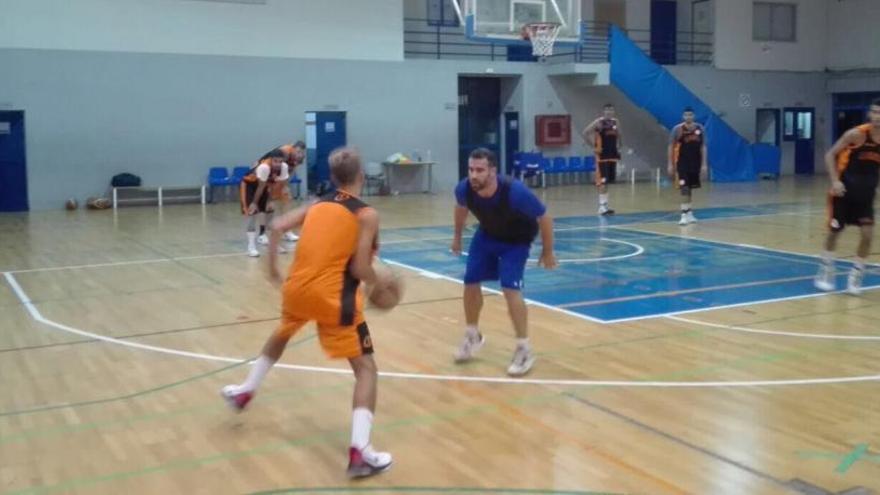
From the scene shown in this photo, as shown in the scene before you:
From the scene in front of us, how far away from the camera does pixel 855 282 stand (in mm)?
9469

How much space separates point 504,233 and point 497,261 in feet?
0.92

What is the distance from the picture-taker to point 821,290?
9.51 m

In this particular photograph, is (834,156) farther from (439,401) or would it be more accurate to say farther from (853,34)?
(853,34)

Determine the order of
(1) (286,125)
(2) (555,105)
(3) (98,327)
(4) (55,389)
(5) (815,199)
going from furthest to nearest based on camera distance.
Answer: (2) (555,105)
(1) (286,125)
(5) (815,199)
(3) (98,327)
(4) (55,389)

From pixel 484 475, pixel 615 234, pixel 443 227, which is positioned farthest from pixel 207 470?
pixel 443 227

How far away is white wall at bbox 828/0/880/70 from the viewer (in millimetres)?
29984

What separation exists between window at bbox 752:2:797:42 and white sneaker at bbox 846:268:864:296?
894 inches

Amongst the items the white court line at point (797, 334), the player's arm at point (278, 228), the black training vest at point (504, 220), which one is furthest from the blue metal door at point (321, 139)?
the player's arm at point (278, 228)

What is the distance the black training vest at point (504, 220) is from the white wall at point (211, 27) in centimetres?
1738

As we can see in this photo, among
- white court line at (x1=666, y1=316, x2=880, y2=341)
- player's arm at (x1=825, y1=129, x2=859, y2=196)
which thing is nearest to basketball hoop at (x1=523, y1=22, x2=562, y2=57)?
player's arm at (x1=825, y1=129, x2=859, y2=196)

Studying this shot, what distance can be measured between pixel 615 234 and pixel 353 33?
40.0ft

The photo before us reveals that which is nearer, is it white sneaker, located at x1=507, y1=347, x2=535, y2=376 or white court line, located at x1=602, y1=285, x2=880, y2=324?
white sneaker, located at x1=507, y1=347, x2=535, y2=376

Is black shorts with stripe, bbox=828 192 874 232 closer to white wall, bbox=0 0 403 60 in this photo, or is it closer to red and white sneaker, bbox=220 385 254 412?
red and white sneaker, bbox=220 385 254 412

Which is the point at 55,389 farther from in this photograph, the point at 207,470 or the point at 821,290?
the point at 821,290
